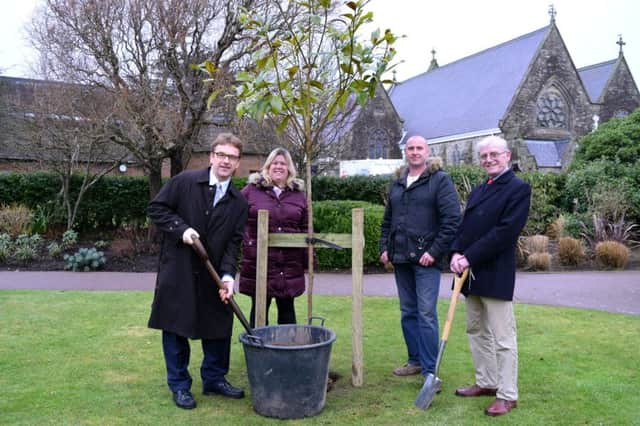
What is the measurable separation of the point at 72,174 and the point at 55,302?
9.11 meters

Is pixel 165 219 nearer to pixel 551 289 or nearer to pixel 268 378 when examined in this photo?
pixel 268 378

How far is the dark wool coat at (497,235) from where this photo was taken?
12.9 feet

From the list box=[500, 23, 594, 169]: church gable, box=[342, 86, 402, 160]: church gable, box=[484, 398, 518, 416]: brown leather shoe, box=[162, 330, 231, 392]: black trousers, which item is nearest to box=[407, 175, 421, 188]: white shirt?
box=[484, 398, 518, 416]: brown leather shoe

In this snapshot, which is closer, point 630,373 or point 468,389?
point 468,389

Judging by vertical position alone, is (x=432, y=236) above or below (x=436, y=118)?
below

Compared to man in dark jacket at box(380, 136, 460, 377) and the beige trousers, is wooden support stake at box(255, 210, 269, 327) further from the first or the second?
the beige trousers

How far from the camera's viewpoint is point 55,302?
8.06m

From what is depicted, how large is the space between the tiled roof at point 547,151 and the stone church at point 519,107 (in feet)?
0.19

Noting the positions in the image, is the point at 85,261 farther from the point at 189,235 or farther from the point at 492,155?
the point at 492,155

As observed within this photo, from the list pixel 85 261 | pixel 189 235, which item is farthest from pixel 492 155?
pixel 85 261

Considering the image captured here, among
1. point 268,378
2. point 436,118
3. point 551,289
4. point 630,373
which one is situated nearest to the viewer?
point 268,378

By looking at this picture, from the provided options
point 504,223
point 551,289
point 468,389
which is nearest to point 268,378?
point 468,389

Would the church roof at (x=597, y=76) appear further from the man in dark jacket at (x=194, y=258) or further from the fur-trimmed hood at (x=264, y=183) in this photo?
the man in dark jacket at (x=194, y=258)

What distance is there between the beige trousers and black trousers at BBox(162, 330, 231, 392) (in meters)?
2.01
